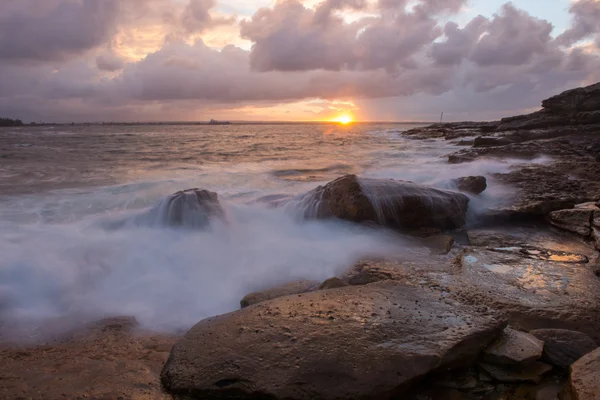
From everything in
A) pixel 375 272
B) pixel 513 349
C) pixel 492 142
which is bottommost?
pixel 375 272

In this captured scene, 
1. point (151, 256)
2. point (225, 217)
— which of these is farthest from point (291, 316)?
point (225, 217)

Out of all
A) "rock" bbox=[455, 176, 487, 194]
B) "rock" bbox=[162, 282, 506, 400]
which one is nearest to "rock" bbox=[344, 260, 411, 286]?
"rock" bbox=[162, 282, 506, 400]

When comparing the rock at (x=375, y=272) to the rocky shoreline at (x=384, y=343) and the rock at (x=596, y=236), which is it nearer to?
the rocky shoreline at (x=384, y=343)

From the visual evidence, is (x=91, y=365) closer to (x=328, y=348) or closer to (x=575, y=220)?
(x=328, y=348)

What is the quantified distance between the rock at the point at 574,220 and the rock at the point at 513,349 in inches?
162

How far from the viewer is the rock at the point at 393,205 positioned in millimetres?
6988

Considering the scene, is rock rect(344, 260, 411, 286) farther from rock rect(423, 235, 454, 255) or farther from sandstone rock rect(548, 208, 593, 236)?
sandstone rock rect(548, 208, 593, 236)

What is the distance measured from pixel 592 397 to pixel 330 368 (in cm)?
152

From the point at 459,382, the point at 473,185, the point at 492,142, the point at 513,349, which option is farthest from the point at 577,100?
the point at 459,382

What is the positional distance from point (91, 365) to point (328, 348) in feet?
6.30

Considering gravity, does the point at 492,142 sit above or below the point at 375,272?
above

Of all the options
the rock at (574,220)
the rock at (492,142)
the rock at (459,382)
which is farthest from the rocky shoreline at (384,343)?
the rock at (492,142)

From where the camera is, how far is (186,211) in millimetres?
7492

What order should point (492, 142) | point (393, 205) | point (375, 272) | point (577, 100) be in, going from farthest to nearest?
point (577, 100), point (492, 142), point (393, 205), point (375, 272)
